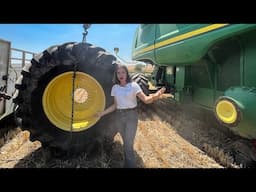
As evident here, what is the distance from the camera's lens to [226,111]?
2645 mm

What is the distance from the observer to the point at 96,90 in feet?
9.95

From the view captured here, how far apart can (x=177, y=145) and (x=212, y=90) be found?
110cm

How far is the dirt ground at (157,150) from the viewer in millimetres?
2822

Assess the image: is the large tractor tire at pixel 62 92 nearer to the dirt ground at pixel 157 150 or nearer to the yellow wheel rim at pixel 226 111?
the dirt ground at pixel 157 150

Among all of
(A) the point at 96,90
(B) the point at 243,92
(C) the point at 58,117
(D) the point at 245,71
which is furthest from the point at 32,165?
(D) the point at 245,71

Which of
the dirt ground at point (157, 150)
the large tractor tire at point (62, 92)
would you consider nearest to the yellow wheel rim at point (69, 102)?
the large tractor tire at point (62, 92)

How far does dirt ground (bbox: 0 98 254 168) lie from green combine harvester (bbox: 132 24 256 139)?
0.54 metres

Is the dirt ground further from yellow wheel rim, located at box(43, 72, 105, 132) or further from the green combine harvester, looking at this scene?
the green combine harvester

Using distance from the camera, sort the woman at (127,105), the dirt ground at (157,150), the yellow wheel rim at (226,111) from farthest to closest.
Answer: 1. the dirt ground at (157,150)
2. the woman at (127,105)
3. the yellow wheel rim at (226,111)

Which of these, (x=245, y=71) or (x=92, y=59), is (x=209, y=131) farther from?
(x=92, y=59)

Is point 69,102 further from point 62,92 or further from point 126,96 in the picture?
point 126,96

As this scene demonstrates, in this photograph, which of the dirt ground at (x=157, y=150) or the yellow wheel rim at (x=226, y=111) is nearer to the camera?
the yellow wheel rim at (x=226, y=111)

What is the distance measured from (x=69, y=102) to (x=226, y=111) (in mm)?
2038

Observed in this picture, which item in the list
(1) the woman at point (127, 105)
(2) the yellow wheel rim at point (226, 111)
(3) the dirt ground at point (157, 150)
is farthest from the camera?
(3) the dirt ground at point (157, 150)
